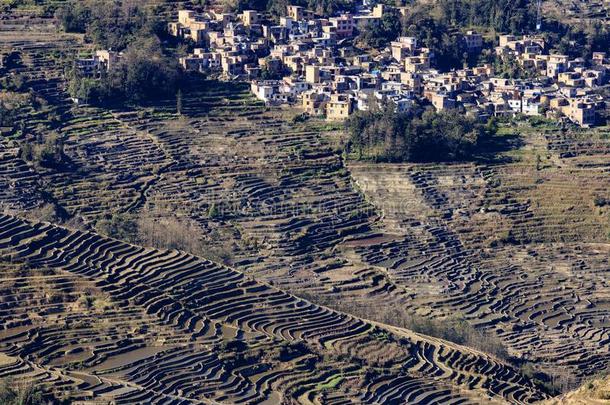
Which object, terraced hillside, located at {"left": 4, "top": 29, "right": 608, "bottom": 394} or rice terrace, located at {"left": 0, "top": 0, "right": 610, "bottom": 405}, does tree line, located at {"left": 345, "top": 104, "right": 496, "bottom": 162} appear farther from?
terraced hillside, located at {"left": 4, "top": 29, "right": 608, "bottom": 394}

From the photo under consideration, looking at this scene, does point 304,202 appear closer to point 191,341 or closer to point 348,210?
point 348,210

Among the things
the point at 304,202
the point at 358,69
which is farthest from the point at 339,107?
the point at 304,202

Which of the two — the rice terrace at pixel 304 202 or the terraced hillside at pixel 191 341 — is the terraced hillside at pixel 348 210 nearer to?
the rice terrace at pixel 304 202

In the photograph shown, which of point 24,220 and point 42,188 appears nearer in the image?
point 24,220

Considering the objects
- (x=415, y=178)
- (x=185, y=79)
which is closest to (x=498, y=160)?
(x=415, y=178)

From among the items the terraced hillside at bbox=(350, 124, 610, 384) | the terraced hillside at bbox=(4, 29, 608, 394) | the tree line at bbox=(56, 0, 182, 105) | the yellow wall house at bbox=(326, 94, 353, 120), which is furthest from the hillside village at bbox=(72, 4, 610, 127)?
the terraced hillside at bbox=(350, 124, 610, 384)

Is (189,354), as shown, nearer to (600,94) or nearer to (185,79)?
(185,79)

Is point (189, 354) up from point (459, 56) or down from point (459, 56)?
down
